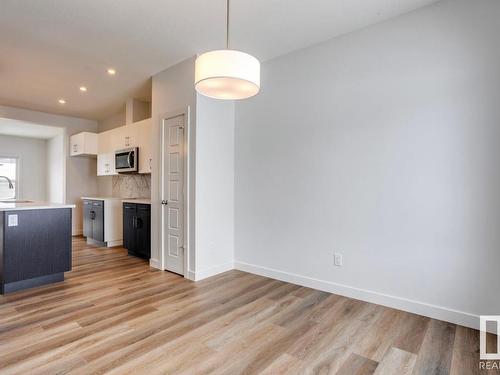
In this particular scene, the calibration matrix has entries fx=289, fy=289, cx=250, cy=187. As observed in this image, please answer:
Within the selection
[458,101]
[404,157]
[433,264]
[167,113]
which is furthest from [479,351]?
[167,113]

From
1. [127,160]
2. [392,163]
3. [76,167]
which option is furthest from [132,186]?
[392,163]

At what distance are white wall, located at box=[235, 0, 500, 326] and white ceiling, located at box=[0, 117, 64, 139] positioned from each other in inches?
204

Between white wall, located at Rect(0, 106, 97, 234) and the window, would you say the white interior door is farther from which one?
the window

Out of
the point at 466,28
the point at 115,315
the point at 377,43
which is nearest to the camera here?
the point at 466,28

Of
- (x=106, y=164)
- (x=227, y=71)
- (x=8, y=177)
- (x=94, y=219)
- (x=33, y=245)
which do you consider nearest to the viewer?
(x=227, y=71)

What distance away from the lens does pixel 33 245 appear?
318 centimetres

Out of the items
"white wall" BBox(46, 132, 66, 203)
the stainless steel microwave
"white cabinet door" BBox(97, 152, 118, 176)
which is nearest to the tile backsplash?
"white cabinet door" BBox(97, 152, 118, 176)

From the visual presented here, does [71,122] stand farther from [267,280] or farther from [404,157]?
[404,157]

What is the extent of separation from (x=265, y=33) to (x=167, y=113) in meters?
1.62

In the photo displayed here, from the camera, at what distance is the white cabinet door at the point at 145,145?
186 inches

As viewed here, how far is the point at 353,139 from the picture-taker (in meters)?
2.95

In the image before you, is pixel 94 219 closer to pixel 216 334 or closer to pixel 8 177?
pixel 8 177

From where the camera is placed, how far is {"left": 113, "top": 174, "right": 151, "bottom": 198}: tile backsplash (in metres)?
5.73

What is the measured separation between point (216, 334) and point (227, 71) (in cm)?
191
